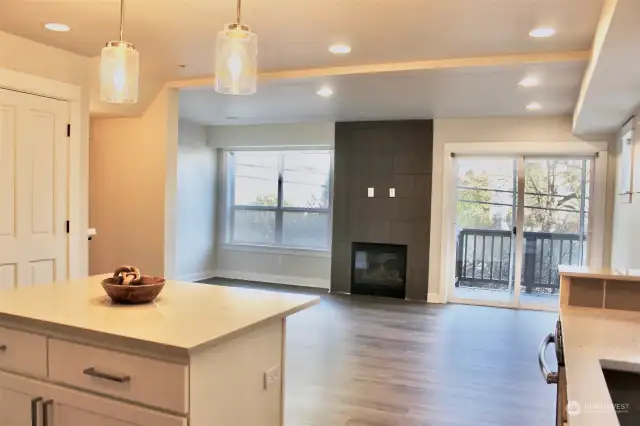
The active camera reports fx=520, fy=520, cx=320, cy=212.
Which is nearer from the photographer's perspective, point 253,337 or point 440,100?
point 253,337

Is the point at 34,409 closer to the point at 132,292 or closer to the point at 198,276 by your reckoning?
the point at 132,292

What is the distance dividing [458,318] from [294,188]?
11.1 feet

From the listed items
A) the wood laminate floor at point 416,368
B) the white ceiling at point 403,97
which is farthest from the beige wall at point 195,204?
the wood laminate floor at point 416,368

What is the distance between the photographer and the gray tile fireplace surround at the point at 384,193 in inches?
277

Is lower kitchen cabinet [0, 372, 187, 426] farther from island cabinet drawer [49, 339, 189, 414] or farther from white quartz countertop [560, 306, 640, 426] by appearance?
white quartz countertop [560, 306, 640, 426]

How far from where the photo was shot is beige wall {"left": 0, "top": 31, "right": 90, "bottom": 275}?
152 inches

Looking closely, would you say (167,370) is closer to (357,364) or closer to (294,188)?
(357,364)

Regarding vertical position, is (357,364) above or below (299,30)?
below

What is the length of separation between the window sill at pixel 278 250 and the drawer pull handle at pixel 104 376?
20.3 ft

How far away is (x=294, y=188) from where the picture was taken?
8.23 meters

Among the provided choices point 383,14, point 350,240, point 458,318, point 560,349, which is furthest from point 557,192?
point 560,349

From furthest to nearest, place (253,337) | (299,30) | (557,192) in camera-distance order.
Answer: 1. (557,192)
2. (299,30)
3. (253,337)

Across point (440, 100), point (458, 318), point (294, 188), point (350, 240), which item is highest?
point (440, 100)

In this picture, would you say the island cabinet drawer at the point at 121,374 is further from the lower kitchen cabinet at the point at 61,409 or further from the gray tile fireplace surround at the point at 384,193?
the gray tile fireplace surround at the point at 384,193
